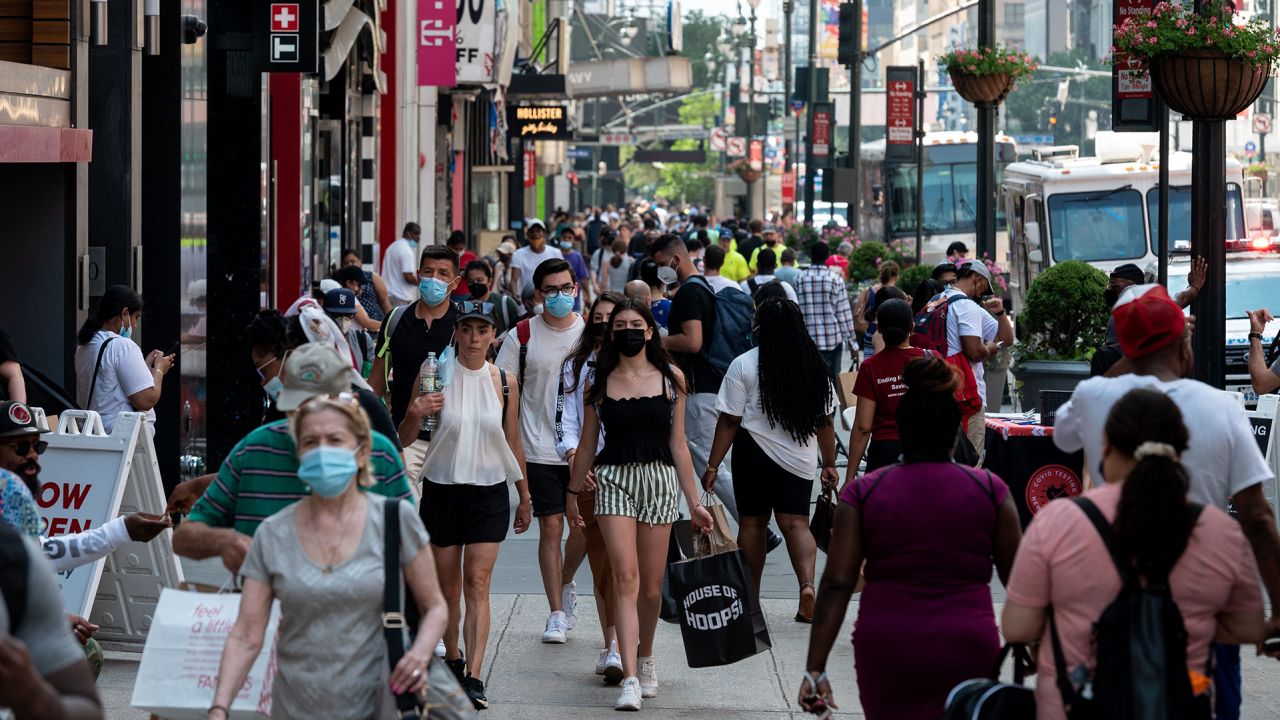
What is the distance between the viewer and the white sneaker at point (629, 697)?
7.90m

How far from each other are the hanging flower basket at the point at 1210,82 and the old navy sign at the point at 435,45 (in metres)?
15.8

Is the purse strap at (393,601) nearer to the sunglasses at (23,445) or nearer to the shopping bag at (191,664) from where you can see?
the shopping bag at (191,664)

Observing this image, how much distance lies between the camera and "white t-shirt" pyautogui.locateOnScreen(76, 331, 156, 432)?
984 cm

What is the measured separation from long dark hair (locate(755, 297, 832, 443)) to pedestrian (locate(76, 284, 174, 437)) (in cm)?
331

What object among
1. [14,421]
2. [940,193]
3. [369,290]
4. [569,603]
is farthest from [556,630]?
[940,193]

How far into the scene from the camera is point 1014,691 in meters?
4.62

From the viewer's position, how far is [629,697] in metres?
7.91

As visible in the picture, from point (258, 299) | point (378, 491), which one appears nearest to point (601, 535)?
point (378, 491)

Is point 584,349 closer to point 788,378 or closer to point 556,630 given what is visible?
point 788,378

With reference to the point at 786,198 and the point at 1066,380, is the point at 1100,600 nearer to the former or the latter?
the point at 1066,380

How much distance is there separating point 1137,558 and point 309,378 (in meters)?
2.46

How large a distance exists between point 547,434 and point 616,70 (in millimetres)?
43062

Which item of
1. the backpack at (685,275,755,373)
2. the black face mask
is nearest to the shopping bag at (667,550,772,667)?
the black face mask

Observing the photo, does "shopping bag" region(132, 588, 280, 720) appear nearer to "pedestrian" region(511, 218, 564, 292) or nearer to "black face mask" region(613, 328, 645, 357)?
"black face mask" region(613, 328, 645, 357)
